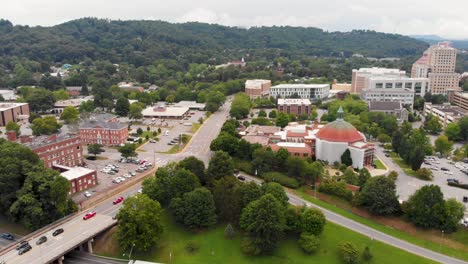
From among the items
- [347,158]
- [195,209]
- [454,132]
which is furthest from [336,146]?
[454,132]

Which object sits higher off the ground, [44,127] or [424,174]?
[44,127]

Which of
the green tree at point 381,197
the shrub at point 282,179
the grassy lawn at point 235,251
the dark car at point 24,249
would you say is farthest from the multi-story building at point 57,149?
the green tree at point 381,197

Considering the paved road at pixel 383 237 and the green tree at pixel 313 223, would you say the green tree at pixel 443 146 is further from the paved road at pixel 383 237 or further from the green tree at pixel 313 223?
the green tree at pixel 313 223

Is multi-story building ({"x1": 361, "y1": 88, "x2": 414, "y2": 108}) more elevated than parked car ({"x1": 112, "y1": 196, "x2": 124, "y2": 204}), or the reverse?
multi-story building ({"x1": 361, "y1": 88, "x2": 414, "y2": 108})

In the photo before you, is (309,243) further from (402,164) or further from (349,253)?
(402,164)

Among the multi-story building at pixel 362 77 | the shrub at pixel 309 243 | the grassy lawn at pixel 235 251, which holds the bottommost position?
the grassy lawn at pixel 235 251

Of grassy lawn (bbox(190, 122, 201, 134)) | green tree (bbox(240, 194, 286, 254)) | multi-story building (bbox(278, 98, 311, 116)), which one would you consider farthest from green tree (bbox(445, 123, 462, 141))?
green tree (bbox(240, 194, 286, 254))

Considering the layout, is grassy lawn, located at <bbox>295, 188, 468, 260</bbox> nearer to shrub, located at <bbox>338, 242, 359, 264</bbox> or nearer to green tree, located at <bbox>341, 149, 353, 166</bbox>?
shrub, located at <bbox>338, 242, 359, 264</bbox>
